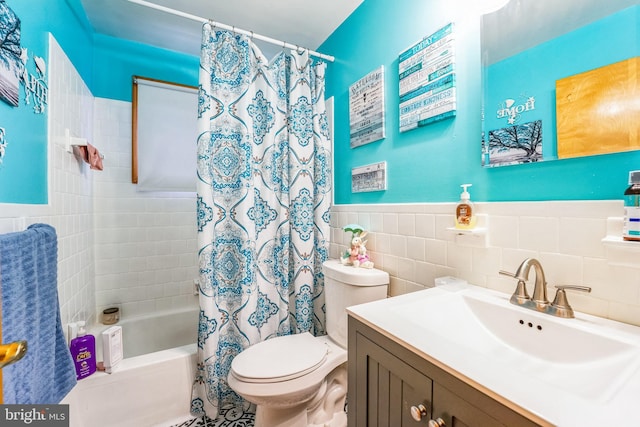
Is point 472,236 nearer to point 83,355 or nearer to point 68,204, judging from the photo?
point 83,355

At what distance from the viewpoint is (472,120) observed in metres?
1.04

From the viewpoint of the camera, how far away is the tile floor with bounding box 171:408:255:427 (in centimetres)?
145

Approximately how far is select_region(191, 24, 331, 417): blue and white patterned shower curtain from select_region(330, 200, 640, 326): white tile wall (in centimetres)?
55

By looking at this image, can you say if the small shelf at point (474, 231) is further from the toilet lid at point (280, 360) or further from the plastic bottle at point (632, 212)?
the toilet lid at point (280, 360)

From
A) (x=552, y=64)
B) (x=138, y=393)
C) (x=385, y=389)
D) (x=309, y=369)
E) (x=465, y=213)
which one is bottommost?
(x=138, y=393)

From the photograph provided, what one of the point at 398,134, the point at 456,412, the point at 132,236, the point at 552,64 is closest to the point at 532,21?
the point at 552,64

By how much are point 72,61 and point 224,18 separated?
88 cm

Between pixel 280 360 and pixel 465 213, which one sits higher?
pixel 465 213

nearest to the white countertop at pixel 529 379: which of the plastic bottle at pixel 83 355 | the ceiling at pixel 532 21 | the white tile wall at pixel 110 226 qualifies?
the ceiling at pixel 532 21

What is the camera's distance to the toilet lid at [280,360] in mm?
1137

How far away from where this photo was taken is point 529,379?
478mm

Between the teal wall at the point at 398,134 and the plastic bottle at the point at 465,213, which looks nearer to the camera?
the teal wall at the point at 398,134

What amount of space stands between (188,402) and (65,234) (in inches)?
43.4

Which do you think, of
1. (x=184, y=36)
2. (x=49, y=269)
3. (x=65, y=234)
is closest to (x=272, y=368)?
(x=49, y=269)
